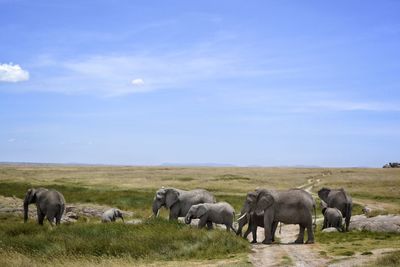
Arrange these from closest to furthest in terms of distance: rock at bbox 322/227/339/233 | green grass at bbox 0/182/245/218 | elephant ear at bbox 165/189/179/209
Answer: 1. rock at bbox 322/227/339/233
2. elephant ear at bbox 165/189/179/209
3. green grass at bbox 0/182/245/218

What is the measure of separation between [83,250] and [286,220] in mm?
10164

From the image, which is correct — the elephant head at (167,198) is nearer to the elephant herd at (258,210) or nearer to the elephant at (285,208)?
the elephant herd at (258,210)

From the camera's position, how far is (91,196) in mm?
51969

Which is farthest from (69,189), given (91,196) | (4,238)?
(4,238)

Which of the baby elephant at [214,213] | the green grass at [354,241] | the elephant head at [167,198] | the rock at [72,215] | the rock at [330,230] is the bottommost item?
the rock at [72,215]

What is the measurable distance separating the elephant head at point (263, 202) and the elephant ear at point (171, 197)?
5.57m

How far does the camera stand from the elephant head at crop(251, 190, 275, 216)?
25.2 metres

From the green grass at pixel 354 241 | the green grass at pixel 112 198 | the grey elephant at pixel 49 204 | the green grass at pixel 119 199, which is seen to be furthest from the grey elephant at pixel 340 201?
the grey elephant at pixel 49 204

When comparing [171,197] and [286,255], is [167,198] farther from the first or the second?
[286,255]

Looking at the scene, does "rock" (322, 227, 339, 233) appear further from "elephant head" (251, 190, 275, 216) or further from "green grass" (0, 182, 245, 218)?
"green grass" (0, 182, 245, 218)

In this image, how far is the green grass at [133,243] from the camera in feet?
65.7

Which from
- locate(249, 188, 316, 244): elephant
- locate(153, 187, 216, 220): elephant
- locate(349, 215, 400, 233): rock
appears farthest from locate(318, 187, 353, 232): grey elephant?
locate(153, 187, 216, 220): elephant

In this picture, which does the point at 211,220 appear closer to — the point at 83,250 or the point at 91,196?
the point at 83,250

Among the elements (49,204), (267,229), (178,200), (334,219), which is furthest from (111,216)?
(334,219)
